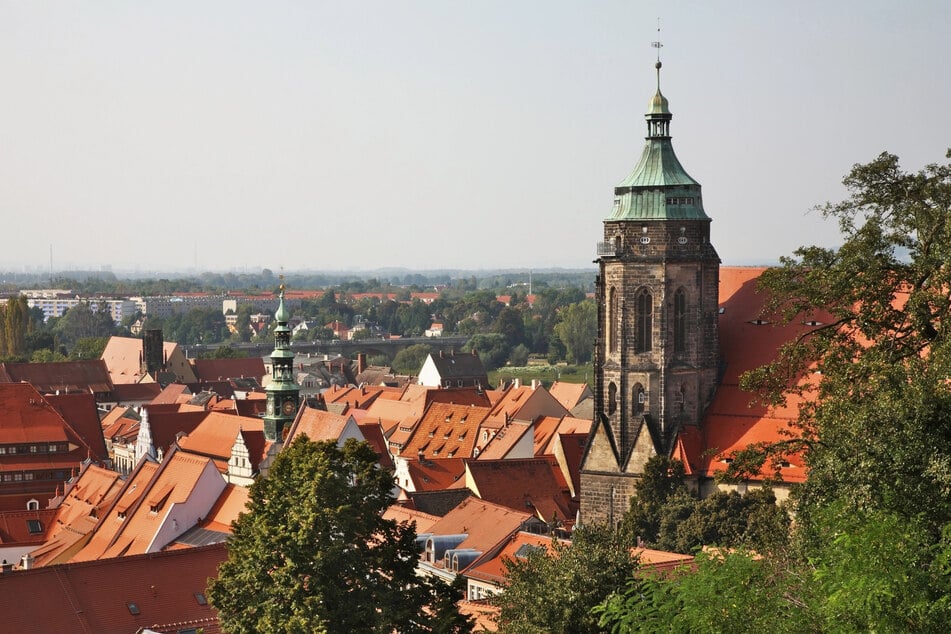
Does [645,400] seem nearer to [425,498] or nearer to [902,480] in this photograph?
[425,498]

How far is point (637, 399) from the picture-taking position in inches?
2368

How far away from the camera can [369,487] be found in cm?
3322

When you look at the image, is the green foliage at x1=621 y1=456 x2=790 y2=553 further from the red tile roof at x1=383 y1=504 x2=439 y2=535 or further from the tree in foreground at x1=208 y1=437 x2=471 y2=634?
the tree in foreground at x1=208 y1=437 x2=471 y2=634

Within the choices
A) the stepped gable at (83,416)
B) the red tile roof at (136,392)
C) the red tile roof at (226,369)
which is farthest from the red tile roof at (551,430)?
the red tile roof at (226,369)

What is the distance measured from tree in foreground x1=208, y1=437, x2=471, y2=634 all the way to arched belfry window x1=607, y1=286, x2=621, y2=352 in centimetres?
2744

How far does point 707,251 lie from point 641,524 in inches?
461

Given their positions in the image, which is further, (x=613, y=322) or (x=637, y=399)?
(x=613, y=322)

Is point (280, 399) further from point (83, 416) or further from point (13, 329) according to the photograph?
point (13, 329)

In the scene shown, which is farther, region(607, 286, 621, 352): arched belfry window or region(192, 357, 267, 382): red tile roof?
region(192, 357, 267, 382): red tile roof

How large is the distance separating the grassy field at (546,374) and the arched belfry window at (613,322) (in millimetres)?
109680

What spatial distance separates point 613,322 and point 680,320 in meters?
2.80

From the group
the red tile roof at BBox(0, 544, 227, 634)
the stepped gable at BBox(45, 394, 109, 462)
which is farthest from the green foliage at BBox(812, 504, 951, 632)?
the stepped gable at BBox(45, 394, 109, 462)

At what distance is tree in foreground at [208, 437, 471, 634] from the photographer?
105ft

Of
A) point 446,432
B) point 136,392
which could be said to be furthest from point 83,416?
point 136,392
